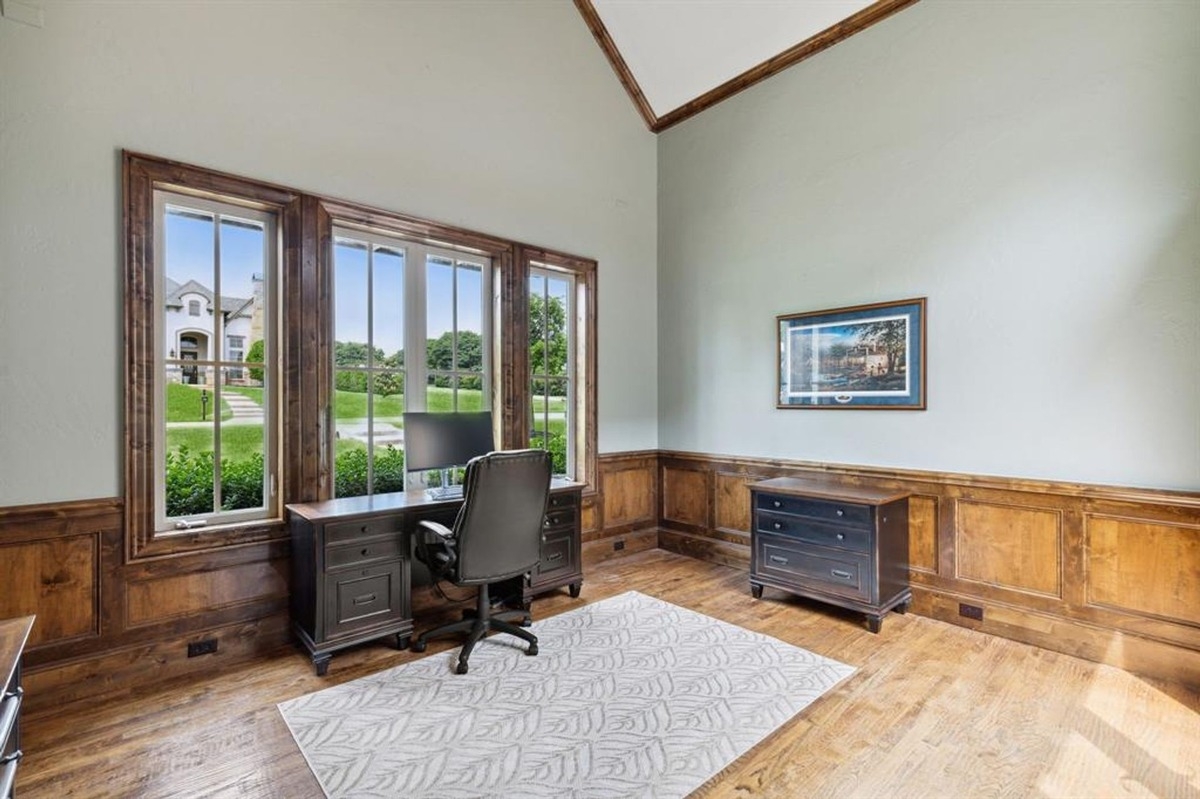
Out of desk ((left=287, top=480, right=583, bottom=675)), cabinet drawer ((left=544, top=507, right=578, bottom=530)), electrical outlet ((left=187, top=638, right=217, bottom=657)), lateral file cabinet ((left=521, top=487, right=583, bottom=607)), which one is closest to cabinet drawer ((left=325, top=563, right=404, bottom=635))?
desk ((left=287, top=480, right=583, bottom=675))

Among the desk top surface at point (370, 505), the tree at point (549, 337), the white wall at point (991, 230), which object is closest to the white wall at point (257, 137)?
the tree at point (549, 337)

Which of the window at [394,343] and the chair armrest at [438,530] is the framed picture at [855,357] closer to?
the window at [394,343]

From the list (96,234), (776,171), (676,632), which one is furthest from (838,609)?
(96,234)

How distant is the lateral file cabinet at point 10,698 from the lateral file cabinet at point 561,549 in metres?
2.42

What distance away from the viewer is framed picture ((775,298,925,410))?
3.73 m

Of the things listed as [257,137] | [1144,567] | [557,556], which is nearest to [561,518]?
[557,556]

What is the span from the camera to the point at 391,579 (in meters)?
3.12

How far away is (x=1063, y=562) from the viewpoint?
3145mm

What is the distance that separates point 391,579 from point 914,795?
2.55 metres

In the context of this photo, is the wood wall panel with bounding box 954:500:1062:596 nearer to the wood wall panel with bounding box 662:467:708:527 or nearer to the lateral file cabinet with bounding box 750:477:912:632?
the lateral file cabinet with bounding box 750:477:912:632

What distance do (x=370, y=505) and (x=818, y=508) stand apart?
2738 millimetres

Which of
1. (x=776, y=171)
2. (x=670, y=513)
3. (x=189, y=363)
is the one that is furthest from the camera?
(x=670, y=513)

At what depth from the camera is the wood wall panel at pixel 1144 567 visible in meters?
2.77

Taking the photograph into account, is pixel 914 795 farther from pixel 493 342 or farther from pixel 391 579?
pixel 493 342
